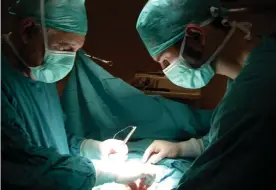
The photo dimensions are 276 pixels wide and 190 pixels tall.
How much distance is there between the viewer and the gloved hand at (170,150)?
188 centimetres

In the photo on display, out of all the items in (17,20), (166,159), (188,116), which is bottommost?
(166,159)

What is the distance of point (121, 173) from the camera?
1694 millimetres

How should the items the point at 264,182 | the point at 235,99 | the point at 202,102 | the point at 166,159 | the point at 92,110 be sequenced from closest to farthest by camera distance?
the point at 264,182 < the point at 235,99 < the point at 202,102 < the point at 166,159 < the point at 92,110

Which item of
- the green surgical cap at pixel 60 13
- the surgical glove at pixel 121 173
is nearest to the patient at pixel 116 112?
the surgical glove at pixel 121 173

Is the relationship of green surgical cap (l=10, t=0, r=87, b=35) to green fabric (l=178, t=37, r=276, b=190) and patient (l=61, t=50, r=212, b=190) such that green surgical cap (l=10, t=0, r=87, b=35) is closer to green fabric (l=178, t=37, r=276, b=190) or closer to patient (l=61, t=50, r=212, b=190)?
patient (l=61, t=50, r=212, b=190)

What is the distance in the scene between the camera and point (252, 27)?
156 cm

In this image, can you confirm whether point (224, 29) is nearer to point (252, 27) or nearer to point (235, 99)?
point (252, 27)

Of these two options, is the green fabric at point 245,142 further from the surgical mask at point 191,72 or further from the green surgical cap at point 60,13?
the green surgical cap at point 60,13

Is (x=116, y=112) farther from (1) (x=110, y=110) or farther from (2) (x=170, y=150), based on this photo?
(2) (x=170, y=150)

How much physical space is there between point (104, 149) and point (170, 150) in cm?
30

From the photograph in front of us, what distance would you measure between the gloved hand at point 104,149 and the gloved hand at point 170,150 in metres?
0.12

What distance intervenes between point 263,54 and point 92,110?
94 centimetres

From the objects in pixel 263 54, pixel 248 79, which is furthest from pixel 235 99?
pixel 263 54

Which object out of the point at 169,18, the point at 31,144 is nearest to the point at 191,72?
the point at 169,18
